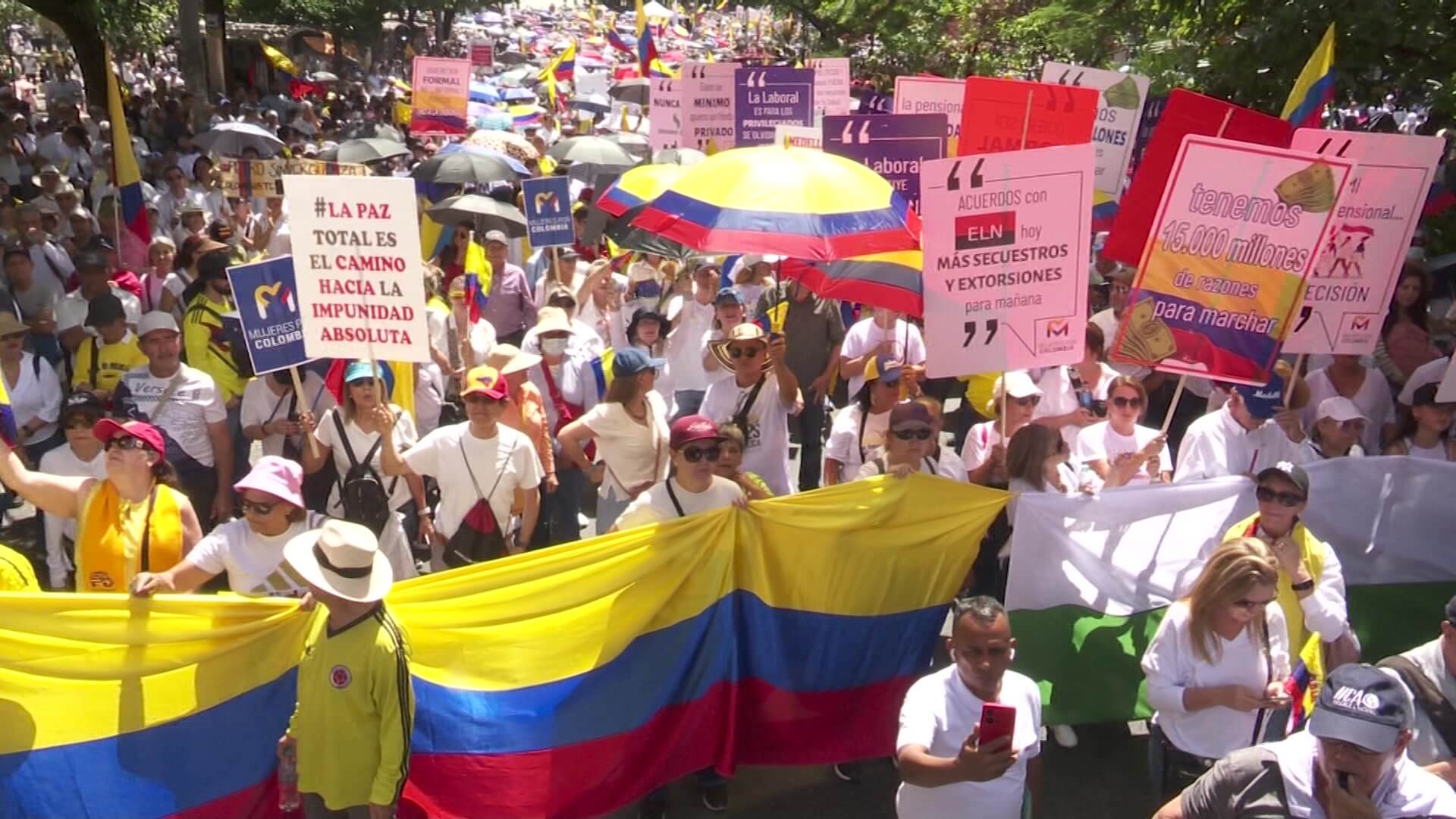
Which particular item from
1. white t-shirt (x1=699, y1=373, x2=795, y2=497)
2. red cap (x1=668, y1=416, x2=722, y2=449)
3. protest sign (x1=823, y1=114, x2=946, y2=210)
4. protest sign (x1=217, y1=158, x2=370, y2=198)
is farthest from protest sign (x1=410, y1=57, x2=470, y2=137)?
red cap (x1=668, y1=416, x2=722, y2=449)

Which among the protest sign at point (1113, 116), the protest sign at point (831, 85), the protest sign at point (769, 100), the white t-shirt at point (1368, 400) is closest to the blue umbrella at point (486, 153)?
the protest sign at point (769, 100)

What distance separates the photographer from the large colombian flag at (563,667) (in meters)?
4.30

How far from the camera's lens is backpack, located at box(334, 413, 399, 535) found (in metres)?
5.98

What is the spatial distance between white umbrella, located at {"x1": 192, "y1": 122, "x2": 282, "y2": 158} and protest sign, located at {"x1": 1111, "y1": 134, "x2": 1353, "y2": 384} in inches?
533

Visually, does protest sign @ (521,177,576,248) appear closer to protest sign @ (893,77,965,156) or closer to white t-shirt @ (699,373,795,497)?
protest sign @ (893,77,965,156)

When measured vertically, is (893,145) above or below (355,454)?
above

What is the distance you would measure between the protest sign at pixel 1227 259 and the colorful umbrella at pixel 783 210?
1228 mm

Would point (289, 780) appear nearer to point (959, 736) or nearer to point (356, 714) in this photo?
point (356, 714)

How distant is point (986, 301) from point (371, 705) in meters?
3.06

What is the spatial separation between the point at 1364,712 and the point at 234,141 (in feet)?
53.7

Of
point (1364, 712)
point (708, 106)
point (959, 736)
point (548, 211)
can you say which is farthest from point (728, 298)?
point (1364, 712)

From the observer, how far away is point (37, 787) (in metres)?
4.26

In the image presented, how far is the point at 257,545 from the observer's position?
15.8 feet

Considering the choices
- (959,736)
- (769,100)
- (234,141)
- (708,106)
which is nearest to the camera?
(959,736)
